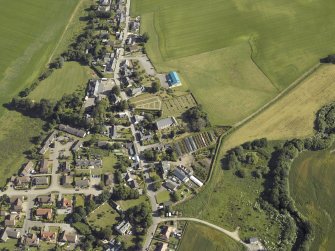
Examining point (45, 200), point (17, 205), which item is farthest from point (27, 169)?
point (45, 200)

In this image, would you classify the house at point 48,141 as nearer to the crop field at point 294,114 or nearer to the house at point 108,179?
A: the house at point 108,179

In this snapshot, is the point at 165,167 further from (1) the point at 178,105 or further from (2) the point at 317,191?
(2) the point at 317,191

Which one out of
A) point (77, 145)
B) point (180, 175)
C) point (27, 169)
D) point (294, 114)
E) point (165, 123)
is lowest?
point (180, 175)

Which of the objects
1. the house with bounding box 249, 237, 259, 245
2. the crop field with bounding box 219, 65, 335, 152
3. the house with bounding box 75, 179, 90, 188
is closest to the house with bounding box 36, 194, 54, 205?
the house with bounding box 75, 179, 90, 188

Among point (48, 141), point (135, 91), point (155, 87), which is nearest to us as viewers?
point (48, 141)

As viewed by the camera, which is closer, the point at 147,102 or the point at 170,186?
the point at 170,186

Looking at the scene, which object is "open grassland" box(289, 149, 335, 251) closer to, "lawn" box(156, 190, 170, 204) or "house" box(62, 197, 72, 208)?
"lawn" box(156, 190, 170, 204)

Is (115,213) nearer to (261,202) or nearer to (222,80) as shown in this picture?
(261,202)
